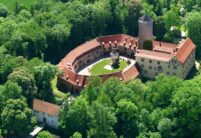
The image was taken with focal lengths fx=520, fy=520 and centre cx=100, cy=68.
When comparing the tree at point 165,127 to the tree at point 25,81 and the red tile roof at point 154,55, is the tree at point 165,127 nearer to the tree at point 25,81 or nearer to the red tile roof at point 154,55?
the tree at point 25,81

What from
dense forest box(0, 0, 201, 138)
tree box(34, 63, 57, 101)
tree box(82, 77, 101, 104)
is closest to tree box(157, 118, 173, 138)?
dense forest box(0, 0, 201, 138)

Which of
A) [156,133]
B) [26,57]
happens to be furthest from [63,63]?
[156,133]

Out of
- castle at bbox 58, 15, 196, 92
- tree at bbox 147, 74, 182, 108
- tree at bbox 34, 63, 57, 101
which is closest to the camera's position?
tree at bbox 147, 74, 182, 108

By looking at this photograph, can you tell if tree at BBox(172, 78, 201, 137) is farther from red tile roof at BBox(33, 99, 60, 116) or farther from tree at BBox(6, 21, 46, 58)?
tree at BBox(6, 21, 46, 58)

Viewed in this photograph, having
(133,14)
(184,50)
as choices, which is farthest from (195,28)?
(133,14)

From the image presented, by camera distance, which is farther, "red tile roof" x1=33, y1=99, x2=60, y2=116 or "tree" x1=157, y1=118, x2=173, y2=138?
"red tile roof" x1=33, y1=99, x2=60, y2=116

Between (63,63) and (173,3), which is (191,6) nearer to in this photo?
(173,3)
